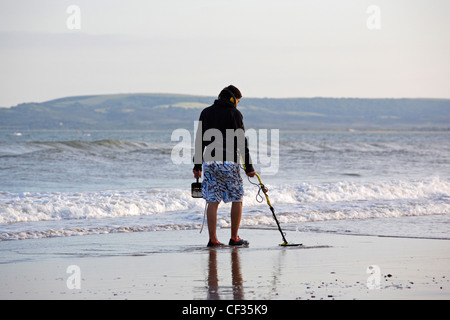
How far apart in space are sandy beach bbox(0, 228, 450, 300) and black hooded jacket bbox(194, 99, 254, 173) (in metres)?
1.07

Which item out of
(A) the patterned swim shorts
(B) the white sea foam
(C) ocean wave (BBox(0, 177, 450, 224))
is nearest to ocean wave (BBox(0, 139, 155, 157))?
(C) ocean wave (BBox(0, 177, 450, 224))

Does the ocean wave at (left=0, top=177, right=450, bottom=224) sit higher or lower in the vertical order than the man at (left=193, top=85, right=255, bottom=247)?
lower

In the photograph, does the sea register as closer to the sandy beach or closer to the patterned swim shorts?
the sandy beach

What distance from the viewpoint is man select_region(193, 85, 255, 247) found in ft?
24.2

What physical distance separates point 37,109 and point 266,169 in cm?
16831

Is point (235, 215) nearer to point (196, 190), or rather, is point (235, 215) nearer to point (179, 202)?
point (196, 190)

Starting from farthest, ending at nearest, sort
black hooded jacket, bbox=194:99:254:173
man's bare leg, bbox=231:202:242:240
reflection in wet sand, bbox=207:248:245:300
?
man's bare leg, bbox=231:202:242:240 → black hooded jacket, bbox=194:99:254:173 → reflection in wet sand, bbox=207:248:245:300

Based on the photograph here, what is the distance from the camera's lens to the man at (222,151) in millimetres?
7363

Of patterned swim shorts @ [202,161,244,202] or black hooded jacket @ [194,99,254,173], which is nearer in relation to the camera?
black hooded jacket @ [194,99,254,173]

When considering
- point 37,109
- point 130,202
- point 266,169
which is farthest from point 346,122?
point 130,202

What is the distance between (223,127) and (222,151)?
27 cm
